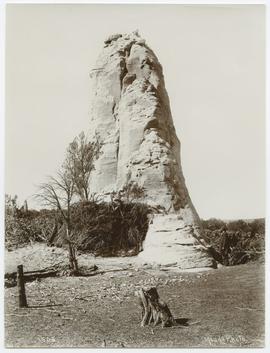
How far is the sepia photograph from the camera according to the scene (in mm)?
7746

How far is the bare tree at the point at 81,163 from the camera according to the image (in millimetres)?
8305

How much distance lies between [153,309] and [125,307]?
1.36 feet

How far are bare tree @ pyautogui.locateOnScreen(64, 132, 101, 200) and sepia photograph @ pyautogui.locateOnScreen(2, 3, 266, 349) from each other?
2cm

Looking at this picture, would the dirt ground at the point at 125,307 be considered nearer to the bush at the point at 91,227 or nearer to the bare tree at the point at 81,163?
the bush at the point at 91,227

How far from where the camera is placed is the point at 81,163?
843 cm

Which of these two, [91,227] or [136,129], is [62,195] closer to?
[91,227]

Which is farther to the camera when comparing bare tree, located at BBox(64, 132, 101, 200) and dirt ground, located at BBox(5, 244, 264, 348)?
bare tree, located at BBox(64, 132, 101, 200)

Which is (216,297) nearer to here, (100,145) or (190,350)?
(190,350)

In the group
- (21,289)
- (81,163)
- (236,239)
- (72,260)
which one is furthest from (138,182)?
(21,289)

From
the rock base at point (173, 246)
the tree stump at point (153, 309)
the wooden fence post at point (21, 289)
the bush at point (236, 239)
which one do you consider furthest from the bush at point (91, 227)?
the bush at point (236, 239)

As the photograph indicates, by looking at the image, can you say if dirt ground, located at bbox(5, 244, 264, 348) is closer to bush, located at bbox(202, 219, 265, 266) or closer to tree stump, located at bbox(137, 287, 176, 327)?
tree stump, located at bbox(137, 287, 176, 327)

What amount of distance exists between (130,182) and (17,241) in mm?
2076

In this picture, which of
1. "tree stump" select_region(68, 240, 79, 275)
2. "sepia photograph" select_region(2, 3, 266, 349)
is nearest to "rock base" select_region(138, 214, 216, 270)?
"sepia photograph" select_region(2, 3, 266, 349)

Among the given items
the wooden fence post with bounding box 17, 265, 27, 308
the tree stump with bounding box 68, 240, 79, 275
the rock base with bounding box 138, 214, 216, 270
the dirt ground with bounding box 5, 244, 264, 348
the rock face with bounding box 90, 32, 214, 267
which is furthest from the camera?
the rock face with bounding box 90, 32, 214, 267
